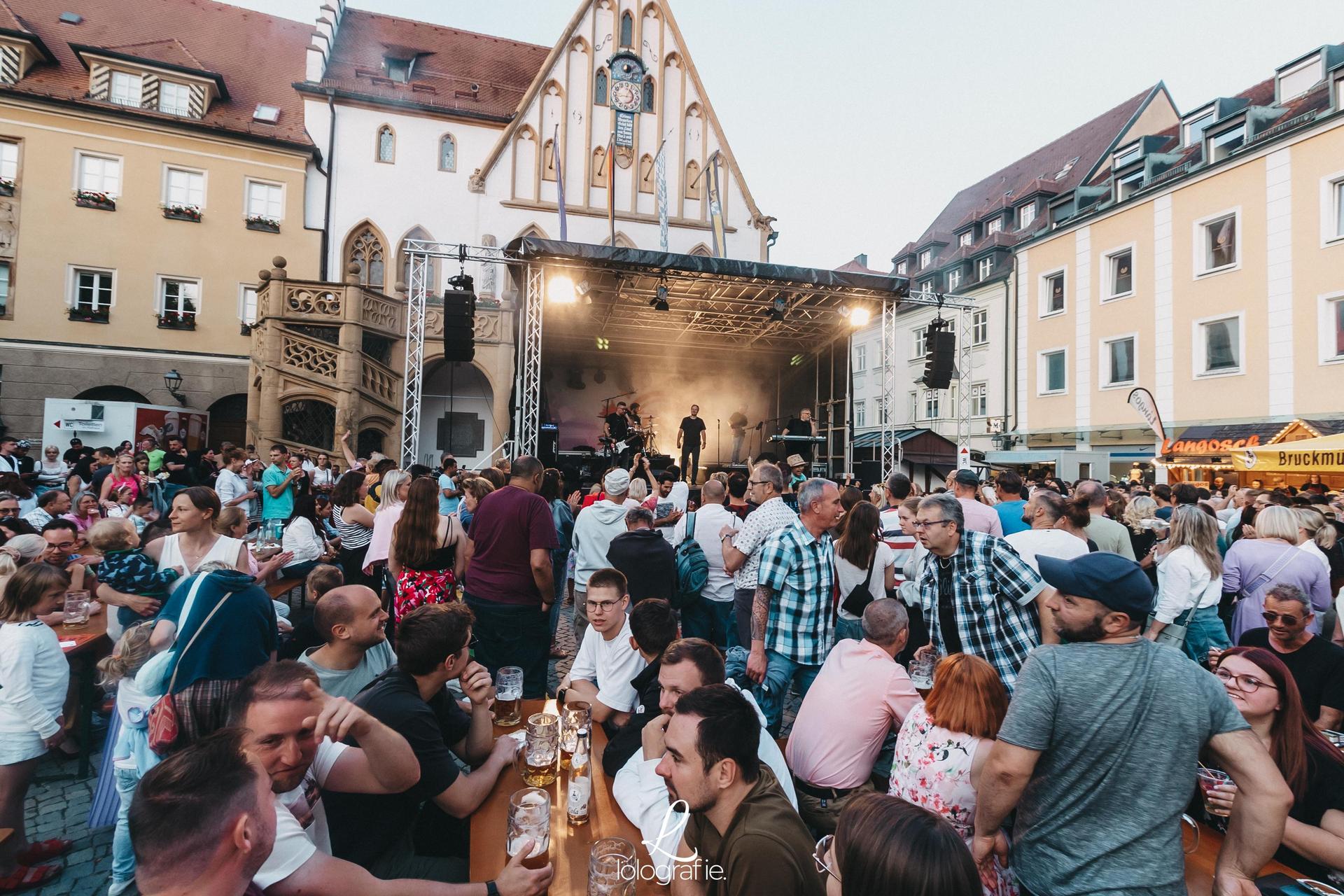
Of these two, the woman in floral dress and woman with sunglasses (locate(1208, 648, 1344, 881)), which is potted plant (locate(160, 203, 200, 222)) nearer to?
the woman in floral dress

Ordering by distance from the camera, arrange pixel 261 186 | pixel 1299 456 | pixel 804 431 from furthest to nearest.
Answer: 1. pixel 804 431
2. pixel 261 186
3. pixel 1299 456

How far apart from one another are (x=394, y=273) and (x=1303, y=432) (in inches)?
939

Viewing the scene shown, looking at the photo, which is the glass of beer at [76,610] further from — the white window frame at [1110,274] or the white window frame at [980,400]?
the white window frame at [980,400]

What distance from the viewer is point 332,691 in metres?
2.89

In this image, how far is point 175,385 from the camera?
1803 centimetres

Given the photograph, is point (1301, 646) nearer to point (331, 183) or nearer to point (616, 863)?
point (616, 863)

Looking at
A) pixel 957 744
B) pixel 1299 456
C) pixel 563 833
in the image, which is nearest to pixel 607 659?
pixel 563 833

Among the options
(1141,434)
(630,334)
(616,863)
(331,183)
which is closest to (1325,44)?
(1141,434)

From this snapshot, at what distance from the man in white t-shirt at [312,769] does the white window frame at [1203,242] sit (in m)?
23.2

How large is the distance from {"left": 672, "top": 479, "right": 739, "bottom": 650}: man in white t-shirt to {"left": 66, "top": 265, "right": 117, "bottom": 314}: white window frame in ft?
68.5

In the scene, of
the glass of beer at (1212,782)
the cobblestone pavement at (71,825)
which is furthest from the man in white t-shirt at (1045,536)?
the cobblestone pavement at (71,825)

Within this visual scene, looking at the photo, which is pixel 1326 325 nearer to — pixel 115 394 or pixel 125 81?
pixel 115 394

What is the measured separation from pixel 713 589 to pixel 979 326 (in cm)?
2544

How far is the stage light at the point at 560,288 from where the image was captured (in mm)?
14117
